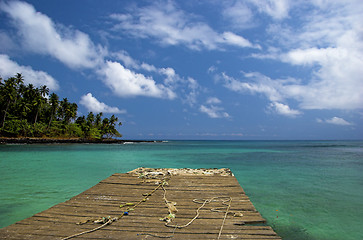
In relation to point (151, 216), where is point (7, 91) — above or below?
above

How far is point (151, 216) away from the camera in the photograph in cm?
513

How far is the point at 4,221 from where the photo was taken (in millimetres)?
7461

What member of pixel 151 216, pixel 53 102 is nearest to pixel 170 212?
pixel 151 216

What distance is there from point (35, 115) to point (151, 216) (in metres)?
85.3

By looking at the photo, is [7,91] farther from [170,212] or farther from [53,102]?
[170,212]

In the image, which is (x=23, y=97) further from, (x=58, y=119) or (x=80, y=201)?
(x=80, y=201)

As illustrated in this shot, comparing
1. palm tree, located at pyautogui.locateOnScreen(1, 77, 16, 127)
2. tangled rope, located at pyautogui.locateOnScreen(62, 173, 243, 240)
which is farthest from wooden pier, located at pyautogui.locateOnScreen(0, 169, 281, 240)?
palm tree, located at pyautogui.locateOnScreen(1, 77, 16, 127)

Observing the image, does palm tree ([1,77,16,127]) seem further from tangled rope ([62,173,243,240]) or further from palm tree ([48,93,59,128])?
tangled rope ([62,173,243,240])

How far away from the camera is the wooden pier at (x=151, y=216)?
422 centimetres

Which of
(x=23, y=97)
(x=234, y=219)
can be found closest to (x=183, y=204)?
(x=234, y=219)

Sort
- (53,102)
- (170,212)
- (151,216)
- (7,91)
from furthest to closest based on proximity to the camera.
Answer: (53,102) < (7,91) < (170,212) < (151,216)

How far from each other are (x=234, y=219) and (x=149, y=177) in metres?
5.06

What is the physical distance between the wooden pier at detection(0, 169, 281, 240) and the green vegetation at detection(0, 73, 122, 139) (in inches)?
2859

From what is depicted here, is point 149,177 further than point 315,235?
Yes
